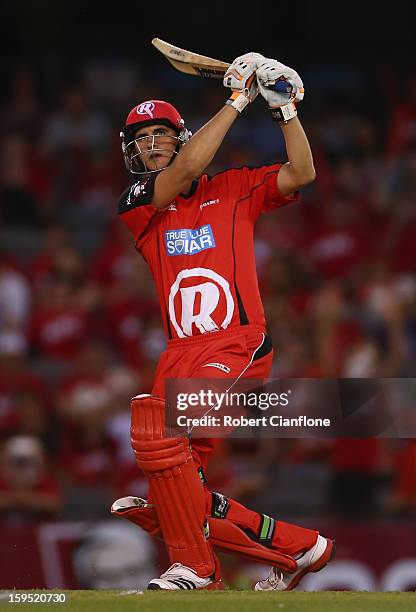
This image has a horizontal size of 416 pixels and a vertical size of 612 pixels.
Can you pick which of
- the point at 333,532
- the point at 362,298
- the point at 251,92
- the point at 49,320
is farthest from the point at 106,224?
the point at 251,92

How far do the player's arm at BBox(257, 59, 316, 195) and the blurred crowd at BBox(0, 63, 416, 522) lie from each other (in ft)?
12.6

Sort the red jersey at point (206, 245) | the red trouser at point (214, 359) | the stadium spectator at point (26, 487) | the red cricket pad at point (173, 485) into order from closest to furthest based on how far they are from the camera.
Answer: the red cricket pad at point (173, 485) < the red trouser at point (214, 359) < the red jersey at point (206, 245) < the stadium spectator at point (26, 487)

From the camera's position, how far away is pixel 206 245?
19.1 feet

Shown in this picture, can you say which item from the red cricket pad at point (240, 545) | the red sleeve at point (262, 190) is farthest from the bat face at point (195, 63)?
the red cricket pad at point (240, 545)

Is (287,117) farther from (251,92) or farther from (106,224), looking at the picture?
(106,224)

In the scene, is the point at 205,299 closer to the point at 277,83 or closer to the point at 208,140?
the point at 208,140

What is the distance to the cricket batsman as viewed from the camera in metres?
5.62

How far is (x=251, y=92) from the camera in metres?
5.78

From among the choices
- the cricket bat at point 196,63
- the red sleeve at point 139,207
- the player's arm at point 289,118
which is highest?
the cricket bat at point 196,63

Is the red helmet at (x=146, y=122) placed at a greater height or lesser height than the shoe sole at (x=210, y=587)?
greater

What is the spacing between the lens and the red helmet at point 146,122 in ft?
19.8

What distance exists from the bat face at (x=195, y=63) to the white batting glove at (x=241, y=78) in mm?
293

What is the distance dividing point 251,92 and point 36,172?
7.62 meters

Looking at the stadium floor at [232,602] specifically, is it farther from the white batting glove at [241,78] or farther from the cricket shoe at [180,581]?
the white batting glove at [241,78]
